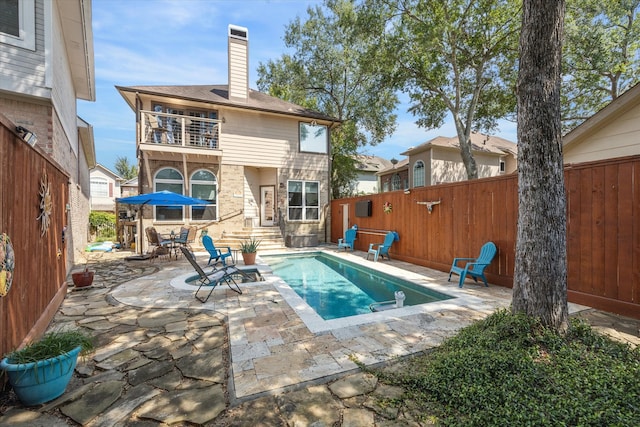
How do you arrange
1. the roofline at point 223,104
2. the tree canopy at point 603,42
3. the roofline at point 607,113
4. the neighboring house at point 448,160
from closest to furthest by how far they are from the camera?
the roofline at point 607,113, the roofline at point 223,104, the tree canopy at point 603,42, the neighboring house at point 448,160

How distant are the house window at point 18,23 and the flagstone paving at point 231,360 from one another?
5.31 m

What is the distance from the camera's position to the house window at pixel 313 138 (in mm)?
14414

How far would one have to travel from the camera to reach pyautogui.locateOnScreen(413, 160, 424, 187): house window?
59.9 feet

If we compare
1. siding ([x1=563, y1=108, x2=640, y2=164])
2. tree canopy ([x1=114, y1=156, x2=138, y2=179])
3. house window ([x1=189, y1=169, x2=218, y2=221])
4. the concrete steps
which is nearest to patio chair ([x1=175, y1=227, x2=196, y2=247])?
the concrete steps

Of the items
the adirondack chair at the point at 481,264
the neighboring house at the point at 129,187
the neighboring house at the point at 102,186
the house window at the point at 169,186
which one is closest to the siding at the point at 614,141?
the adirondack chair at the point at 481,264

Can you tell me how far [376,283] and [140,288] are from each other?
537cm

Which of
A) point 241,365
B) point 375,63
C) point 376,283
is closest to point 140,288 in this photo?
point 241,365

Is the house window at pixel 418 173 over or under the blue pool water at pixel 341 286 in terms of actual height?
over

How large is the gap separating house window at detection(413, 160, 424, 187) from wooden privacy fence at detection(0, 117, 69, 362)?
17.8 m

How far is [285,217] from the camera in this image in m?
13.8

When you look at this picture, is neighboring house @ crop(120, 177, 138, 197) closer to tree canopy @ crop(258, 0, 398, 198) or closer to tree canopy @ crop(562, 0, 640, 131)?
tree canopy @ crop(258, 0, 398, 198)

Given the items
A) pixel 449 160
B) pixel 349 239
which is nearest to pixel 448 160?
pixel 449 160

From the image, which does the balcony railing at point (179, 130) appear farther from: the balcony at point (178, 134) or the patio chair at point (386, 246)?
the patio chair at point (386, 246)

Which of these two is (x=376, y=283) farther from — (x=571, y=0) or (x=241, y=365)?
(x=571, y=0)
